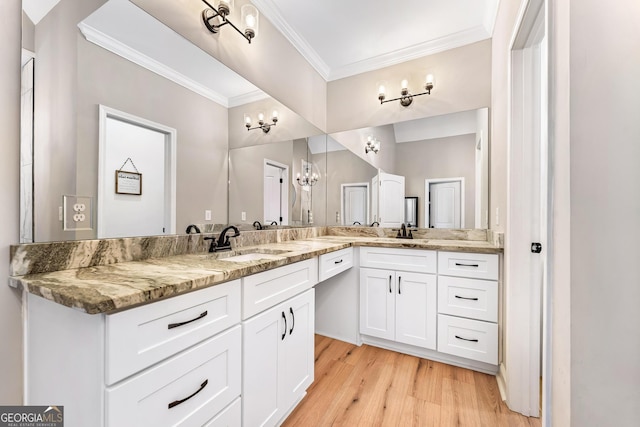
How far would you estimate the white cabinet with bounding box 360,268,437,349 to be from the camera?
6.61 feet

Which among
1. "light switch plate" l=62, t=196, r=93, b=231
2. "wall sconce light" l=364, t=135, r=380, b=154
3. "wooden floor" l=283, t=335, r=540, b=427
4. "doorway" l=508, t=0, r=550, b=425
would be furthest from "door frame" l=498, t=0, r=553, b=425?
"light switch plate" l=62, t=196, r=93, b=231

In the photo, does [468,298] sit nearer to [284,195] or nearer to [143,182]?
[284,195]

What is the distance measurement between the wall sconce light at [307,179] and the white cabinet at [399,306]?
101 centimetres

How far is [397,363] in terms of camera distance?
2023mm

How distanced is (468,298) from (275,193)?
1.68 metres

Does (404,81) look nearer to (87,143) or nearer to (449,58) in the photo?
(449,58)

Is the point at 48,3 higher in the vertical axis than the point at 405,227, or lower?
higher

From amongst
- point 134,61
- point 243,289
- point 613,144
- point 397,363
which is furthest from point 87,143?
point 397,363

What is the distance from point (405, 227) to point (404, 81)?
53.3 inches

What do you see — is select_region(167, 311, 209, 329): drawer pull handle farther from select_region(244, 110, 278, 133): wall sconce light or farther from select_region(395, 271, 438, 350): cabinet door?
select_region(395, 271, 438, 350): cabinet door

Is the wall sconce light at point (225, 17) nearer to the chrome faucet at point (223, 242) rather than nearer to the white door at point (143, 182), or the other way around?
the white door at point (143, 182)

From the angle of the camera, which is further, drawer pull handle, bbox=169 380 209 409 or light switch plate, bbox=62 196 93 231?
light switch plate, bbox=62 196 93 231

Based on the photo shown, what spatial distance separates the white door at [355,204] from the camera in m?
2.77

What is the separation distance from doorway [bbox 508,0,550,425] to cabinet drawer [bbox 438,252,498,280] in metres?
0.26
